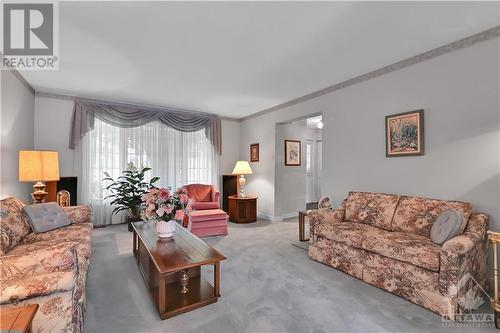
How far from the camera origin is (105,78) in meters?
3.69

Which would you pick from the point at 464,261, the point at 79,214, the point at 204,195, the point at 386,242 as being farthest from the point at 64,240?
the point at 464,261

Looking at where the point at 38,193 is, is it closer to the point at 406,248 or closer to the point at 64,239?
the point at 64,239

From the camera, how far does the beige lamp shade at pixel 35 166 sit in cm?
290

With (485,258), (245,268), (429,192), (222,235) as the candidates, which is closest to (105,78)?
(222,235)

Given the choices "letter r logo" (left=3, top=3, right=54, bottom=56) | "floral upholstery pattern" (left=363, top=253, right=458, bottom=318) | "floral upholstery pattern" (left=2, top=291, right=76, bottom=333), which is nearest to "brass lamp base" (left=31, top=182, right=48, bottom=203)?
"letter r logo" (left=3, top=3, right=54, bottom=56)

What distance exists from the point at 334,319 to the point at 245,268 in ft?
4.00

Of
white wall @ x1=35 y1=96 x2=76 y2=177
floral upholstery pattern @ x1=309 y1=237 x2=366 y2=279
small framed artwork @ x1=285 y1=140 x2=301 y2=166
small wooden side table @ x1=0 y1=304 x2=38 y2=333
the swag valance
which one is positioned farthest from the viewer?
small framed artwork @ x1=285 y1=140 x2=301 y2=166

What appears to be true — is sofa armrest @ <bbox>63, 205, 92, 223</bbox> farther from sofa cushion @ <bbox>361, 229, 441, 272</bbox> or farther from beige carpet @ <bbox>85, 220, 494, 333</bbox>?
sofa cushion @ <bbox>361, 229, 441, 272</bbox>

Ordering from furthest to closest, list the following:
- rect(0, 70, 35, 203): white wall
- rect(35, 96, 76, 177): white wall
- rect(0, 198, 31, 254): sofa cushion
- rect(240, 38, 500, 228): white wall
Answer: rect(35, 96, 76, 177): white wall → rect(0, 70, 35, 203): white wall → rect(240, 38, 500, 228): white wall → rect(0, 198, 31, 254): sofa cushion

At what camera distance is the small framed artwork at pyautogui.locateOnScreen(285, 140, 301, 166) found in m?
5.63

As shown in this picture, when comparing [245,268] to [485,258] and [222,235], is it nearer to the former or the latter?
[222,235]

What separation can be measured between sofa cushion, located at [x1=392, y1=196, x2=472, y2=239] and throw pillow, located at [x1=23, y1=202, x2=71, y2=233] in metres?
3.93

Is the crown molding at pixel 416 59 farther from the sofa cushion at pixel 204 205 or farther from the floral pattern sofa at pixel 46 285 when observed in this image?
the floral pattern sofa at pixel 46 285

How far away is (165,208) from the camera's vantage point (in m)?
2.55
